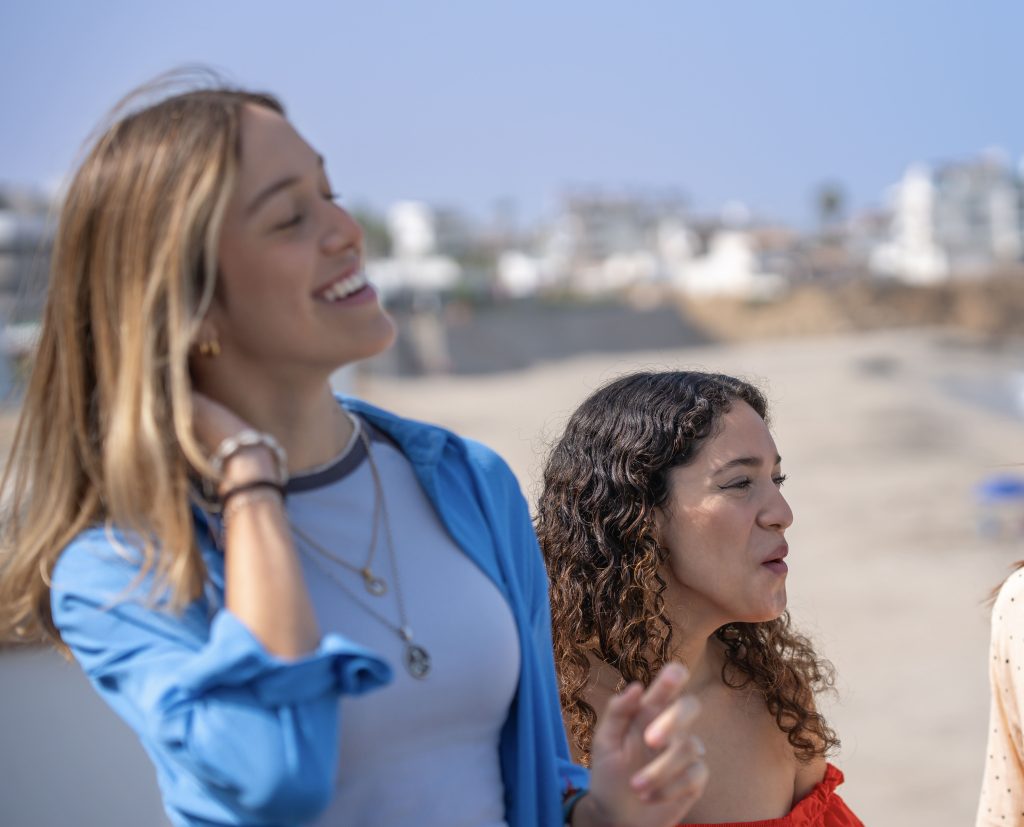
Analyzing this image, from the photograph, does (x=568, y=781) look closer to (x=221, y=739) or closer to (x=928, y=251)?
(x=221, y=739)

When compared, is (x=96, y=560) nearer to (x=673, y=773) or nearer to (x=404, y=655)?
(x=404, y=655)

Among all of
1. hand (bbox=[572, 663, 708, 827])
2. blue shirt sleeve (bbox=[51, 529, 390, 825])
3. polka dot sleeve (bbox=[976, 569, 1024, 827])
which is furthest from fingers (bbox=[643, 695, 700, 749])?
polka dot sleeve (bbox=[976, 569, 1024, 827])

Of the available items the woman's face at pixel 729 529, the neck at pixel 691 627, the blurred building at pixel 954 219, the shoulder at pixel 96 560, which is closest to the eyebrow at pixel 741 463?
the woman's face at pixel 729 529

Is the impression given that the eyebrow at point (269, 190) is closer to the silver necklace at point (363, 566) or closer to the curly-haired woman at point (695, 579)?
the silver necklace at point (363, 566)

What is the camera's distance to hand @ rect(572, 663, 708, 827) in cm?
147

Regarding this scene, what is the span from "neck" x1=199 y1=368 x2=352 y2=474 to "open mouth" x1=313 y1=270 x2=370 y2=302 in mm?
121

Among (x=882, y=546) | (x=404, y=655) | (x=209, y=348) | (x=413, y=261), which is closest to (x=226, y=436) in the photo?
(x=209, y=348)

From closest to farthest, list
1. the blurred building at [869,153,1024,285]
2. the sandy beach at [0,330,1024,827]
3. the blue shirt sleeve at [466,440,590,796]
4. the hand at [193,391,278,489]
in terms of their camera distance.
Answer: the hand at [193,391,278,489], the blue shirt sleeve at [466,440,590,796], the sandy beach at [0,330,1024,827], the blurred building at [869,153,1024,285]

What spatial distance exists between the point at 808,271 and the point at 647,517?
320 feet

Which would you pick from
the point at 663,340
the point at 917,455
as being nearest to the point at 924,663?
the point at 917,455

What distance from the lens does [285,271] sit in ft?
4.97

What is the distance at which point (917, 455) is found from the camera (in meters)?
28.0

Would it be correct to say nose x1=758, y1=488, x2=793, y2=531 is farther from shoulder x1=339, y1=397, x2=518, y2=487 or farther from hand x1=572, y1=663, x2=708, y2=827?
hand x1=572, y1=663, x2=708, y2=827

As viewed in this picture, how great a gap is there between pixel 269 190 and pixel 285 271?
104 mm
